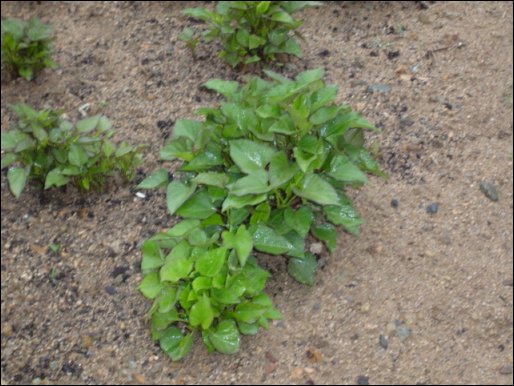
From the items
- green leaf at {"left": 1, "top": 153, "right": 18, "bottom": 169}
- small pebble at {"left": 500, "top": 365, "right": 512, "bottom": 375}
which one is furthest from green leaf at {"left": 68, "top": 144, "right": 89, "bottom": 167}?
small pebble at {"left": 500, "top": 365, "right": 512, "bottom": 375}

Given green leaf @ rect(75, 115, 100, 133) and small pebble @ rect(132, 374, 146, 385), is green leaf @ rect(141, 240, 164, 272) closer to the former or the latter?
small pebble @ rect(132, 374, 146, 385)

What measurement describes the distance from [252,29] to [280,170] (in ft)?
3.89

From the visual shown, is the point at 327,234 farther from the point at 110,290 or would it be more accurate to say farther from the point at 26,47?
the point at 26,47

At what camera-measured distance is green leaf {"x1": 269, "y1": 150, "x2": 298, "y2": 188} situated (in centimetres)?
270

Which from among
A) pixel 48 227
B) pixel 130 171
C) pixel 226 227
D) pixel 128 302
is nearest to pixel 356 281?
pixel 226 227

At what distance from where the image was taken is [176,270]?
2.64 metres

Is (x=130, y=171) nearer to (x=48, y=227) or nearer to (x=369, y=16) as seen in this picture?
(x=48, y=227)

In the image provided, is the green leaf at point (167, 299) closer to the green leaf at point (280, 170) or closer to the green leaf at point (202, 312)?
the green leaf at point (202, 312)

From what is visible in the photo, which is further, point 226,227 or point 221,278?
point 226,227

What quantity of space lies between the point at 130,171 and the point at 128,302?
0.64 m

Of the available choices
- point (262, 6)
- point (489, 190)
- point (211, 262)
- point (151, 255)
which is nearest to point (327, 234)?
point (211, 262)

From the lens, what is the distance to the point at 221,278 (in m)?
2.63

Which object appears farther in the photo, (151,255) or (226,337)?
(151,255)

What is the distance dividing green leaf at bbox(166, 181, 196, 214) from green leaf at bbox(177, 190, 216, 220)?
57mm
